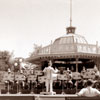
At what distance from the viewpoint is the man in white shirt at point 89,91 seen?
24.2 feet

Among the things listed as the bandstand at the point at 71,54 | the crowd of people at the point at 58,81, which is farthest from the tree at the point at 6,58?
the crowd of people at the point at 58,81

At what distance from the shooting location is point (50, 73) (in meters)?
16.5

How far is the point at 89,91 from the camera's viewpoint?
743cm

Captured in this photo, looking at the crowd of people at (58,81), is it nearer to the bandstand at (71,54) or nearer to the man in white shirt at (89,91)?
the bandstand at (71,54)

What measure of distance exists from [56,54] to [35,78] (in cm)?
781

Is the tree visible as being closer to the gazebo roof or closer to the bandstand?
the bandstand

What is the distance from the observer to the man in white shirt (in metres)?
7.37

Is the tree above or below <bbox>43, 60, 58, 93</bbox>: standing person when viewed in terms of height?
above

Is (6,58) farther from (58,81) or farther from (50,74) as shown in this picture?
(50,74)

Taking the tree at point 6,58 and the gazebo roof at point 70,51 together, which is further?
the tree at point 6,58

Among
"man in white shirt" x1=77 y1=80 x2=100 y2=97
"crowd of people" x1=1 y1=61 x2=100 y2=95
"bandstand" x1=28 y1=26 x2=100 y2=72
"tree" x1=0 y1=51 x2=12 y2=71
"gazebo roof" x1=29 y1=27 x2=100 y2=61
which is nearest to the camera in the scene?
"man in white shirt" x1=77 y1=80 x2=100 y2=97

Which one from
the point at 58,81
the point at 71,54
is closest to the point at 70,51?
the point at 71,54

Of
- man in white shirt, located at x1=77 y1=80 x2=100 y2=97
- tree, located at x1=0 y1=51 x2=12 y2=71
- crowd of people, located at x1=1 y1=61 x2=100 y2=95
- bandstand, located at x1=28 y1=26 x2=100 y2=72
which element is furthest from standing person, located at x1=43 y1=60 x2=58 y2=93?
tree, located at x1=0 y1=51 x2=12 y2=71

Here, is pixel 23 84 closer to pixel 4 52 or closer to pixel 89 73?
pixel 89 73
